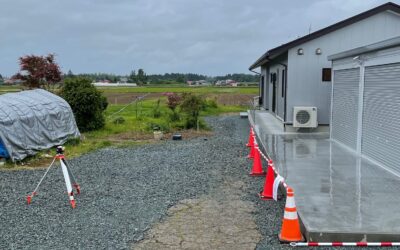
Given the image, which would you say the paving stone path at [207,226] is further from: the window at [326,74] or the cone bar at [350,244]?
the window at [326,74]

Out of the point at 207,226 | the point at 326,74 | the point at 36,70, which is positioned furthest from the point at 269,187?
the point at 36,70

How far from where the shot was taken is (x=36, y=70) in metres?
21.6

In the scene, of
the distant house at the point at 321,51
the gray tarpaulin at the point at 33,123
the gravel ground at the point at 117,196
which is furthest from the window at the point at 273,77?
the gray tarpaulin at the point at 33,123

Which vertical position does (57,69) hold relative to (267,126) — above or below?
above

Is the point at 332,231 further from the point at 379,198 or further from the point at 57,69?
the point at 57,69

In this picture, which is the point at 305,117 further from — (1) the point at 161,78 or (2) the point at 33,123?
(1) the point at 161,78

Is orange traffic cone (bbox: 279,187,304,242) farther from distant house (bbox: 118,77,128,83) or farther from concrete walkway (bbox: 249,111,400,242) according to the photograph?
distant house (bbox: 118,77,128,83)

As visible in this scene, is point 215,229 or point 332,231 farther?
point 215,229

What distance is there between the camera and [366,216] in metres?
5.45

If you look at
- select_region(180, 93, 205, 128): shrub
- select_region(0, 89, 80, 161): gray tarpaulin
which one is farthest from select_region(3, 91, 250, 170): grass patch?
select_region(180, 93, 205, 128): shrub

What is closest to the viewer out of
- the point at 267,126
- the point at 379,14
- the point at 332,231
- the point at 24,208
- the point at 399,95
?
the point at 332,231

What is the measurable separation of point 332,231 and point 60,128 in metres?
11.1

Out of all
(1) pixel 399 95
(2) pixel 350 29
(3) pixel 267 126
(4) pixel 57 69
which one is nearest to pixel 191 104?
(3) pixel 267 126

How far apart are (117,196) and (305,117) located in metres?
8.47
